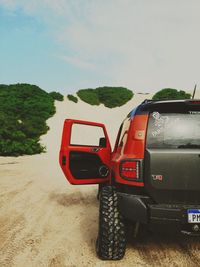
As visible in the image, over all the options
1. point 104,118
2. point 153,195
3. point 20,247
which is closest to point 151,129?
point 153,195

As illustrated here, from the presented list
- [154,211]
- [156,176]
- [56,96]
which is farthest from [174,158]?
[56,96]

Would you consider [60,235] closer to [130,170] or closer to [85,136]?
[130,170]

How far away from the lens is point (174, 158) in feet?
11.6

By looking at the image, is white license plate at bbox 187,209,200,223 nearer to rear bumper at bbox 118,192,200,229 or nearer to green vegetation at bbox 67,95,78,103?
rear bumper at bbox 118,192,200,229

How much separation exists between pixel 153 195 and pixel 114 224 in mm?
585

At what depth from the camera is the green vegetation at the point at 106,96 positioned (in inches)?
1387

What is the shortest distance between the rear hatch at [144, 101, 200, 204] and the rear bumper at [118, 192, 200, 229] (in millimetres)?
65

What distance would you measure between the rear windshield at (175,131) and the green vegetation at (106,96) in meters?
31.1

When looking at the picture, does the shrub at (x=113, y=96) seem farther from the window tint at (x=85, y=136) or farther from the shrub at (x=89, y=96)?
the window tint at (x=85, y=136)

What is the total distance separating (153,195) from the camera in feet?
11.7

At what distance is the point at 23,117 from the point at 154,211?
72.2ft

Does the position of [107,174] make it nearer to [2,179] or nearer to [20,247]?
[20,247]

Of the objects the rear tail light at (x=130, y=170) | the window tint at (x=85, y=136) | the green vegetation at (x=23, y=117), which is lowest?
the window tint at (x=85, y=136)

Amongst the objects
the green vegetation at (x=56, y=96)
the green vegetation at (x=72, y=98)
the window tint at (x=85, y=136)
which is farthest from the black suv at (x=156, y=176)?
the green vegetation at (x=72, y=98)
